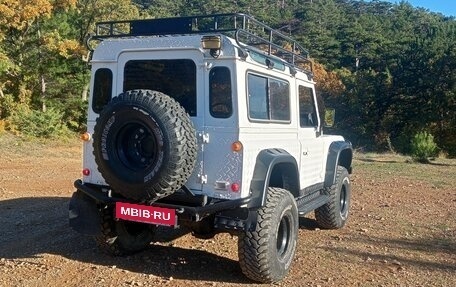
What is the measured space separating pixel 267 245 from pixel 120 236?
1.73m

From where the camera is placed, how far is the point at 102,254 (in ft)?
17.8

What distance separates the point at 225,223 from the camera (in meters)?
4.48

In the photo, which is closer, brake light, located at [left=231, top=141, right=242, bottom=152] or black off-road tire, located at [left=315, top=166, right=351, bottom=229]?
brake light, located at [left=231, top=141, right=242, bottom=152]

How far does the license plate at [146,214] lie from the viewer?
14.5 ft

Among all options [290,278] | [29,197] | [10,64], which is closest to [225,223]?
[290,278]

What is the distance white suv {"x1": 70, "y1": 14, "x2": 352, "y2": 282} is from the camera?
4.27 m

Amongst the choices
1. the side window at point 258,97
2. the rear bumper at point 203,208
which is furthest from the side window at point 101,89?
the side window at point 258,97

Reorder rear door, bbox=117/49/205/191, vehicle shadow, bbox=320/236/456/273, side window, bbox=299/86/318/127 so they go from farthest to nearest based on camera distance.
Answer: side window, bbox=299/86/318/127, vehicle shadow, bbox=320/236/456/273, rear door, bbox=117/49/205/191

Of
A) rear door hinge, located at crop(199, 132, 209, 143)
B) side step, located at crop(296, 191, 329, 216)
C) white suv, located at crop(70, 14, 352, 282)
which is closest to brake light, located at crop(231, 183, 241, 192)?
white suv, located at crop(70, 14, 352, 282)

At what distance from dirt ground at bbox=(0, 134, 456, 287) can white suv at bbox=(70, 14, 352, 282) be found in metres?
0.38

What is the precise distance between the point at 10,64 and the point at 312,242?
69.1ft

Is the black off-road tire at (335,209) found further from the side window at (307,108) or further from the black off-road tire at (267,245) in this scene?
the black off-road tire at (267,245)

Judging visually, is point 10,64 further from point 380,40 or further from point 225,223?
point 380,40

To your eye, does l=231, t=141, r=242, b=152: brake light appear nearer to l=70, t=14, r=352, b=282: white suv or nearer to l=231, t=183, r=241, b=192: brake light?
l=70, t=14, r=352, b=282: white suv
